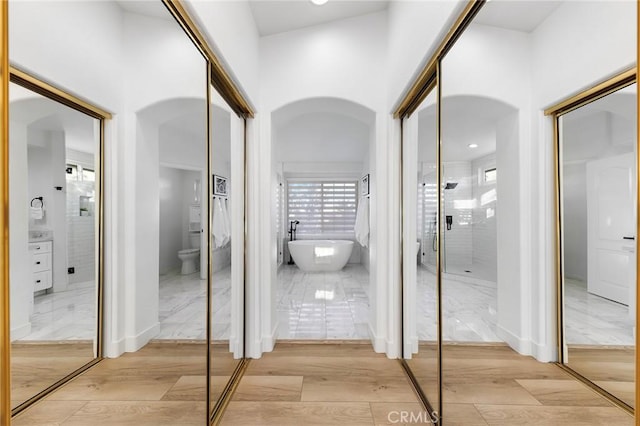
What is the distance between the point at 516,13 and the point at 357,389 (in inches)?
79.3

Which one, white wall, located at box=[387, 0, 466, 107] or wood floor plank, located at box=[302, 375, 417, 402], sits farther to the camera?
wood floor plank, located at box=[302, 375, 417, 402]

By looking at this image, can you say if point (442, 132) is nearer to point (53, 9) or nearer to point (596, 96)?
point (596, 96)

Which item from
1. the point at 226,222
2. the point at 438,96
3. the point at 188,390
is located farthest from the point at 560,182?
the point at 226,222

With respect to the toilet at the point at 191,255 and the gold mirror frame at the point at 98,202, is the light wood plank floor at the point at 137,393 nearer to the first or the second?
the gold mirror frame at the point at 98,202

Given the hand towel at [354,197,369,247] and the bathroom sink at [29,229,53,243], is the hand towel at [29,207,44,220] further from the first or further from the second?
the hand towel at [354,197,369,247]

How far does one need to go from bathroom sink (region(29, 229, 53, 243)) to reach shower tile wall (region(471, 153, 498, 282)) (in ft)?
3.85

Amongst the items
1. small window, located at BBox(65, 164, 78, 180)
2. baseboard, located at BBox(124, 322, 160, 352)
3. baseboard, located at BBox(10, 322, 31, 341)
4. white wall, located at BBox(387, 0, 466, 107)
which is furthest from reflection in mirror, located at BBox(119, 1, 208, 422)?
white wall, located at BBox(387, 0, 466, 107)

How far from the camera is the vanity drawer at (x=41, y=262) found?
1.93ft

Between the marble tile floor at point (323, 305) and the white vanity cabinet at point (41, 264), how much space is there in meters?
2.43

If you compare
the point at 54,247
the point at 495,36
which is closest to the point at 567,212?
the point at 495,36

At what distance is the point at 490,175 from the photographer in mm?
1037

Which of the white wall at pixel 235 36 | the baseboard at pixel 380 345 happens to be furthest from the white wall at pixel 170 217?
the baseboard at pixel 380 345

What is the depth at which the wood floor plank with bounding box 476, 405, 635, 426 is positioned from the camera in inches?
23.1

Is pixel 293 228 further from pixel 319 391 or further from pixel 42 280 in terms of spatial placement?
pixel 42 280
